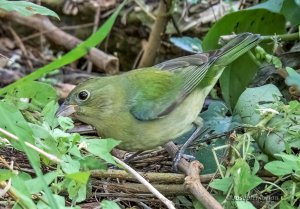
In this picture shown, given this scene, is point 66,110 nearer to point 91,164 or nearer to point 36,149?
point 91,164

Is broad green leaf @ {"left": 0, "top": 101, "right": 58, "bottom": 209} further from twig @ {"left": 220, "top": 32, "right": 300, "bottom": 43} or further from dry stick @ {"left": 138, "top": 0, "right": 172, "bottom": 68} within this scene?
dry stick @ {"left": 138, "top": 0, "right": 172, "bottom": 68}

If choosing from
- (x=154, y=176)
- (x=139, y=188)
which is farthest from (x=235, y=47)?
(x=139, y=188)

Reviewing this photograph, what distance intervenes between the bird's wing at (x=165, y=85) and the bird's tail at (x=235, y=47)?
125 millimetres

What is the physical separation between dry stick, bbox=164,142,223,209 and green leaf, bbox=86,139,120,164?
462 millimetres

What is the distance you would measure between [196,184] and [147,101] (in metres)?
0.97

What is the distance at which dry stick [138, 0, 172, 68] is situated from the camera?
5480 mm

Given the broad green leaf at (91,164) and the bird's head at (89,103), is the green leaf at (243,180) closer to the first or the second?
the broad green leaf at (91,164)

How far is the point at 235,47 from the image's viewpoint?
4344 millimetres

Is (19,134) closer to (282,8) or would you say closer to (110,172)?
(110,172)

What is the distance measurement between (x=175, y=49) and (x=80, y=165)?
377 cm

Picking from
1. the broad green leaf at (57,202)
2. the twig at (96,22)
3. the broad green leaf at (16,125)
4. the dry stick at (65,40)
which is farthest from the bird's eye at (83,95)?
the twig at (96,22)

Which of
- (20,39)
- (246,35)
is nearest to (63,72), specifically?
(20,39)

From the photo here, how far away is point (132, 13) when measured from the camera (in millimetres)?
6504

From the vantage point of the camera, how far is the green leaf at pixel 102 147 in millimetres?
2653
